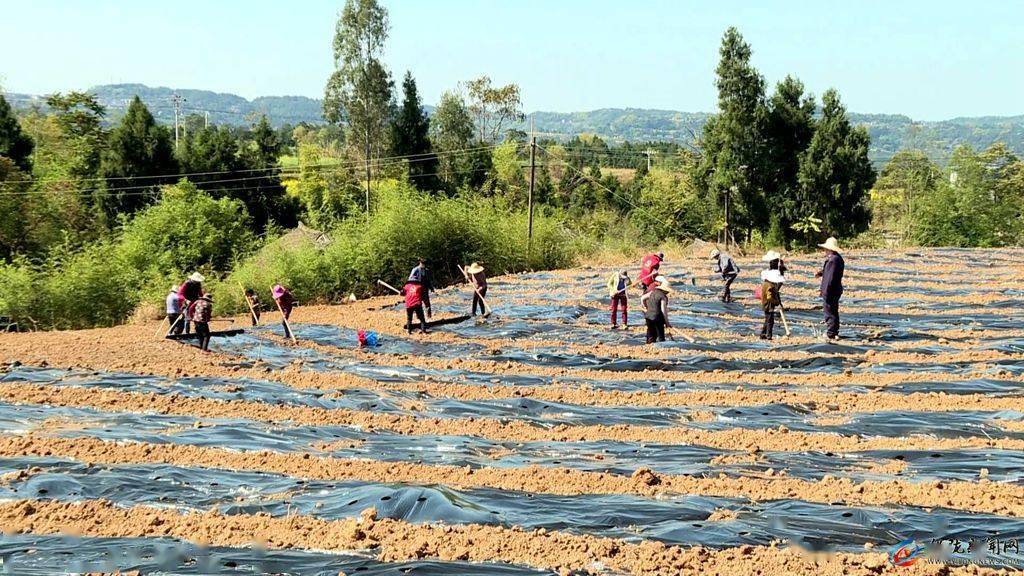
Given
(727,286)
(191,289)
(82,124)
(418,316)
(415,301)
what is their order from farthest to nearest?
1. (82,124)
2. (727,286)
3. (418,316)
4. (415,301)
5. (191,289)

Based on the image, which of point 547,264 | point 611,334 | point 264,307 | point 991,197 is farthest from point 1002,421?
point 991,197

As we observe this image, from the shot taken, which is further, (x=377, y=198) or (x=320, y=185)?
(x=320, y=185)

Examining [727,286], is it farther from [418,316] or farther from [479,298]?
[418,316]

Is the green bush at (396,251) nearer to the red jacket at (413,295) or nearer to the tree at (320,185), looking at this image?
the red jacket at (413,295)

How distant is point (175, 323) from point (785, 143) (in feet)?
93.9

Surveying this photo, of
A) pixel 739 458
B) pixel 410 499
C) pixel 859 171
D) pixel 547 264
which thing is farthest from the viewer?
pixel 859 171

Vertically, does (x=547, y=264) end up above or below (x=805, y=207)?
below

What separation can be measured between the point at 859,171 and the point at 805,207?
9.06 ft

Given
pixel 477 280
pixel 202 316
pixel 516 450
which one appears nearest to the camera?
pixel 516 450

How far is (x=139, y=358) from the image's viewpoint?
39.4ft

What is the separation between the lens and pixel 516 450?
7301 millimetres

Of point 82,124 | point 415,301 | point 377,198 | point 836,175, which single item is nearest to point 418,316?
point 415,301

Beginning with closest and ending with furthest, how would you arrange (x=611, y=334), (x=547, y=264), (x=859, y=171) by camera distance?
(x=611, y=334), (x=547, y=264), (x=859, y=171)

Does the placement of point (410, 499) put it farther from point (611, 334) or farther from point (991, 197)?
point (991, 197)
